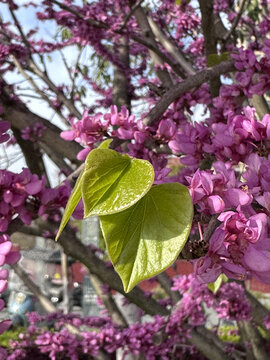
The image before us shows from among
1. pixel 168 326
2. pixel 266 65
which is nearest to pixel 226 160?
pixel 266 65

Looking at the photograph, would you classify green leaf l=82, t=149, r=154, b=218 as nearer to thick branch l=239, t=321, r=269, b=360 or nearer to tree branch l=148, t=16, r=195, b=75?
tree branch l=148, t=16, r=195, b=75

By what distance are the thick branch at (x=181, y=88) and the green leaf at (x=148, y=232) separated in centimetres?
75

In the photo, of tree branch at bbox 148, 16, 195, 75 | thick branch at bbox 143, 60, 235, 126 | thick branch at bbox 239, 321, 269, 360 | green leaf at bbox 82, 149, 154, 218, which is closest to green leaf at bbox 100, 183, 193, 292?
green leaf at bbox 82, 149, 154, 218

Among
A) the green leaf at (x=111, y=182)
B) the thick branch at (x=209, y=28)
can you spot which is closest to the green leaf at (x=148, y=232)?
the green leaf at (x=111, y=182)

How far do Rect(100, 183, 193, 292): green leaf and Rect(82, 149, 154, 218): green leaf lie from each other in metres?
0.03

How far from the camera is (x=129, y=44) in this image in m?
5.16

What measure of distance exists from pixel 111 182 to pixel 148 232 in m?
0.08

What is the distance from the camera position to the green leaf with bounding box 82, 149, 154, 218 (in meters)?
0.55

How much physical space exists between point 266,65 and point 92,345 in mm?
2593

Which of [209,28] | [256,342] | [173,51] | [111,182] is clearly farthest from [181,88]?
[256,342]

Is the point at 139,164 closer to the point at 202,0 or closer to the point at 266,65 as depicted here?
the point at 266,65

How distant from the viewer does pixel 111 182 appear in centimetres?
58

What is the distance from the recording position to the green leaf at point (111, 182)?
55 centimetres

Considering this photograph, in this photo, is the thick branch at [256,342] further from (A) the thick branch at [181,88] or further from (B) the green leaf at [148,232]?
(B) the green leaf at [148,232]
